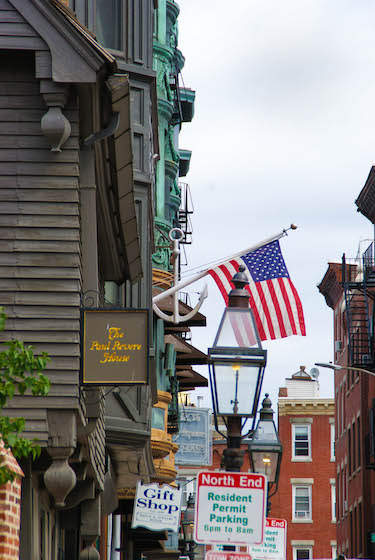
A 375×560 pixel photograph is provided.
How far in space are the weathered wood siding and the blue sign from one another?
26882 mm

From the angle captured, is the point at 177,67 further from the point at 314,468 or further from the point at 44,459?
the point at 314,468

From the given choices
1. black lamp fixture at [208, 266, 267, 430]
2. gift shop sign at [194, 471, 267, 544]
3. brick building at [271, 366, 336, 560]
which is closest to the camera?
gift shop sign at [194, 471, 267, 544]

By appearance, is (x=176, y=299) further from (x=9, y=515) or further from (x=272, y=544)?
(x=9, y=515)

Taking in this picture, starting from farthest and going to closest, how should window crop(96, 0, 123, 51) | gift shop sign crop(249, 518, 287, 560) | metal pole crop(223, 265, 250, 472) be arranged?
1. window crop(96, 0, 123, 51)
2. gift shop sign crop(249, 518, 287, 560)
3. metal pole crop(223, 265, 250, 472)

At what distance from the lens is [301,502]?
7625 centimetres

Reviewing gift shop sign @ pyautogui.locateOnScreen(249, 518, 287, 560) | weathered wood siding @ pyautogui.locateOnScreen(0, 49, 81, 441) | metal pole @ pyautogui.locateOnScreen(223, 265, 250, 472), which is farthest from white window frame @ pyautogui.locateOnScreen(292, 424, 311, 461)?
metal pole @ pyautogui.locateOnScreen(223, 265, 250, 472)

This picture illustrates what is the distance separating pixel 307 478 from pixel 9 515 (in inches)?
2621

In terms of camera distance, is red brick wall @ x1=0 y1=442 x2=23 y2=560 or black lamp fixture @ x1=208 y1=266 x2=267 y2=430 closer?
black lamp fixture @ x1=208 y1=266 x2=267 y2=430

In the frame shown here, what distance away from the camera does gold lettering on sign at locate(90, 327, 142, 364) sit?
44.5 ft

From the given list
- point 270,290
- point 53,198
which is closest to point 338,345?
point 270,290

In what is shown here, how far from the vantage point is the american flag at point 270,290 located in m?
20.8

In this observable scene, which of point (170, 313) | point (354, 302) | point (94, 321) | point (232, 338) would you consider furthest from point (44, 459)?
point (354, 302)

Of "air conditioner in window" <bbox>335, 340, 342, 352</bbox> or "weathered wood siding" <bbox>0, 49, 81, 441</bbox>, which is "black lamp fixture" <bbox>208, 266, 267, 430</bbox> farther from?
"air conditioner in window" <bbox>335, 340, 342, 352</bbox>

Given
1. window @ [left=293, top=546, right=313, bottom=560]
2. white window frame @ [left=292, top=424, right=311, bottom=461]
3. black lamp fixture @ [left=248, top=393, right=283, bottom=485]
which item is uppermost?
white window frame @ [left=292, top=424, right=311, bottom=461]
